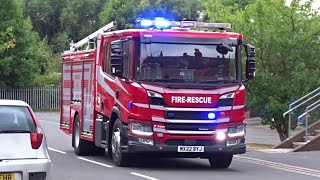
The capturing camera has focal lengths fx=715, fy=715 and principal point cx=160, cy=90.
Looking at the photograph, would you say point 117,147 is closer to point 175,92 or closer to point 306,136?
point 175,92

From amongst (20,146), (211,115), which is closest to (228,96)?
(211,115)

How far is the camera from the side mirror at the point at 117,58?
15164 millimetres

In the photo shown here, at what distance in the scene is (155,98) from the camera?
587 inches

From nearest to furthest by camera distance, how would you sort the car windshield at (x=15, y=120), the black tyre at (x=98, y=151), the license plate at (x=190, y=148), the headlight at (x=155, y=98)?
the car windshield at (x=15, y=120)
the headlight at (x=155, y=98)
the license plate at (x=190, y=148)
the black tyre at (x=98, y=151)

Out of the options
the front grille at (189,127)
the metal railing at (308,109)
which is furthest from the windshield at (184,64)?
the metal railing at (308,109)

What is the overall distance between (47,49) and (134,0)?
914 centimetres

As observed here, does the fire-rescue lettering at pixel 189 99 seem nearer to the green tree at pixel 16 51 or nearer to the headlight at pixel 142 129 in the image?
the headlight at pixel 142 129

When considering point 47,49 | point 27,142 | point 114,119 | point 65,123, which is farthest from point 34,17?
point 27,142

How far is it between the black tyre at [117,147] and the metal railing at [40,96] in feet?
122

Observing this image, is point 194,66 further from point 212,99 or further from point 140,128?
point 140,128

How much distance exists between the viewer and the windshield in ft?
49.5

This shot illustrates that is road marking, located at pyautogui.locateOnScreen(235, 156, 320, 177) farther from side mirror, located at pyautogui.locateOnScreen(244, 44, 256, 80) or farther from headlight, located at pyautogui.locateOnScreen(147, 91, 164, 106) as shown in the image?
headlight, located at pyautogui.locateOnScreen(147, 91, 164, 106)

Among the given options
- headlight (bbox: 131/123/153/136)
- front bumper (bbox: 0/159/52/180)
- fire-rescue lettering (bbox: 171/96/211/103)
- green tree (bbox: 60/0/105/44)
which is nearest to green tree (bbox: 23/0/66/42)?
green tree (bbox: 60/0/105/44)

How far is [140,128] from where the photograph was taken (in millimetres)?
15062
